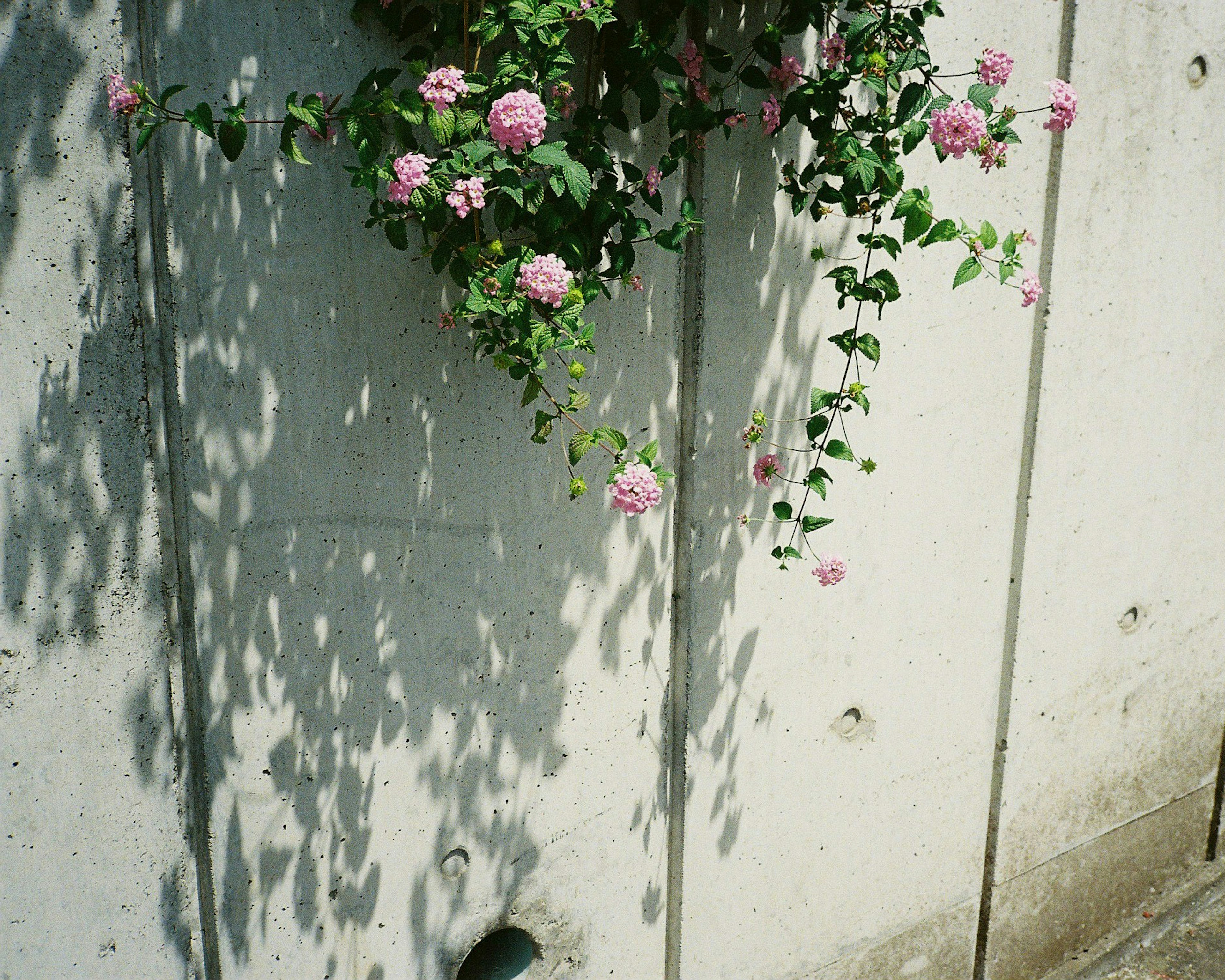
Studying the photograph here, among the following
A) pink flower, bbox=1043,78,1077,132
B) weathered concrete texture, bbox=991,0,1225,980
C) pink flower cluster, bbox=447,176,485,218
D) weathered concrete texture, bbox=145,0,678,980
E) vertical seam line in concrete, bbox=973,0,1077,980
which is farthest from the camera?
weathered concrete texture, bbox=991,0,1225,980

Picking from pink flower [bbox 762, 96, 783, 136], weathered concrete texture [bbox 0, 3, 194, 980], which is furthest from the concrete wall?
pink flower [bbox 762, 96, 783, 136]

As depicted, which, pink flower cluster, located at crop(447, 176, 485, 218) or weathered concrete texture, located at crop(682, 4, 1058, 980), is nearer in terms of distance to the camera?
pink flower cluster, located at crop(447, 176, 485, 218)

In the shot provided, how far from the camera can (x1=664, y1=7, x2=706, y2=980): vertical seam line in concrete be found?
7.02 feet

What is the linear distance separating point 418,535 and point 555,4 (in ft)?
3.03

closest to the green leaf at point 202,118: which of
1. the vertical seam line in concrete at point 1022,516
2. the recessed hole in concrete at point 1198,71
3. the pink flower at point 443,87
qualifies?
the pink flower at point 443,87

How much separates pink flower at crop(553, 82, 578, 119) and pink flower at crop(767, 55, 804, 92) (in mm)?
439

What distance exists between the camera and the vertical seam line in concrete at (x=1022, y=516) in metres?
2.64

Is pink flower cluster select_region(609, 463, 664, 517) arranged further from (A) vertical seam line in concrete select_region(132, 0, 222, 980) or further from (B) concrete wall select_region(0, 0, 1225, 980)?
(A) vertical seam line in concrete select_region(132, 0, 222, 980)

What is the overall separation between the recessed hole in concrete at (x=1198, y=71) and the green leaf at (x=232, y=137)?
98.3 inches

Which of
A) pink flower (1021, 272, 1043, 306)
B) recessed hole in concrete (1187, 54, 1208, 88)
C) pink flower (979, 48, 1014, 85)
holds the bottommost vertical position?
pink flower (1021, 272, 1043, 306)

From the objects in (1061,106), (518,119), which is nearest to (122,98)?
(518,119)

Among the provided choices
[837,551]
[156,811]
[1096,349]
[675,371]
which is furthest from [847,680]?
[156,811]

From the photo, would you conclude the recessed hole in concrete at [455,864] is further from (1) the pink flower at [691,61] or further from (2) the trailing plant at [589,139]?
(1) the pink flower at [691,61]

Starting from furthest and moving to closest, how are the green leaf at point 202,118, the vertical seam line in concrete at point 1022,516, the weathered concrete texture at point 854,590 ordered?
the vertical seam line in concrete at point 1022,516, the weathered concrete texture at point 854,590, the green leaf at point 202,118
